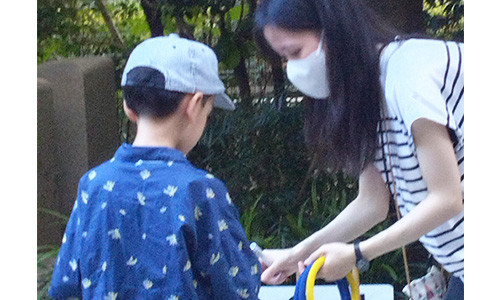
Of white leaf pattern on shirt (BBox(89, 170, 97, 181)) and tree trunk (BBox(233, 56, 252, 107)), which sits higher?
white leaf pattern on shirt (BBox(89, 170, 97, 181))

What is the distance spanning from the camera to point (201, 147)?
114 inches

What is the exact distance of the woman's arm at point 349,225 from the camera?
4.96 feet

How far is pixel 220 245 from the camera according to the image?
3.56 ft

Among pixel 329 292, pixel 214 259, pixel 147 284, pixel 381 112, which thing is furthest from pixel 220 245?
pixel 329 292

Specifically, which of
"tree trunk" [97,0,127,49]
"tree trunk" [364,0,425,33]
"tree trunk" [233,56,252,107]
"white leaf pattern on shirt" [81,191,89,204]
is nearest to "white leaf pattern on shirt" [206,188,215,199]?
"white leaf pattern on shirt" [81,191,89,204]

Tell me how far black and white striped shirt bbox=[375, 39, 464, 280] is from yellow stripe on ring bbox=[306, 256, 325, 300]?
23 cm

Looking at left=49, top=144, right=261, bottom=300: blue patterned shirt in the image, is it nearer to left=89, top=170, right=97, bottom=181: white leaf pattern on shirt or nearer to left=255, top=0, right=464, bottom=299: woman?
left=89, top=170, right=97, bottom=181: white leaf pattern on shirt

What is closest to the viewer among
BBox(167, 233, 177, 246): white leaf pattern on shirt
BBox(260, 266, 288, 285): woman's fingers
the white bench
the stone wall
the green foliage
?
BBox(167, 233, 177, 246): white leaf pattern on shirt

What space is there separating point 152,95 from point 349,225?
0.66 meters

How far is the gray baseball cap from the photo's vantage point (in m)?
1.16

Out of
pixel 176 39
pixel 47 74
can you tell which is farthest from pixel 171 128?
pixel 47 74

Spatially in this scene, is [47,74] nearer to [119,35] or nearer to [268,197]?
[119,35]

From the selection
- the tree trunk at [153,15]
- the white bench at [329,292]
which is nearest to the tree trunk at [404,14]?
the white bench at [329,292]

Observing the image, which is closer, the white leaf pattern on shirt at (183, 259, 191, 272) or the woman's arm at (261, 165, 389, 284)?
the white leaf pattern on shirt at (183, 259, 191, 272)
